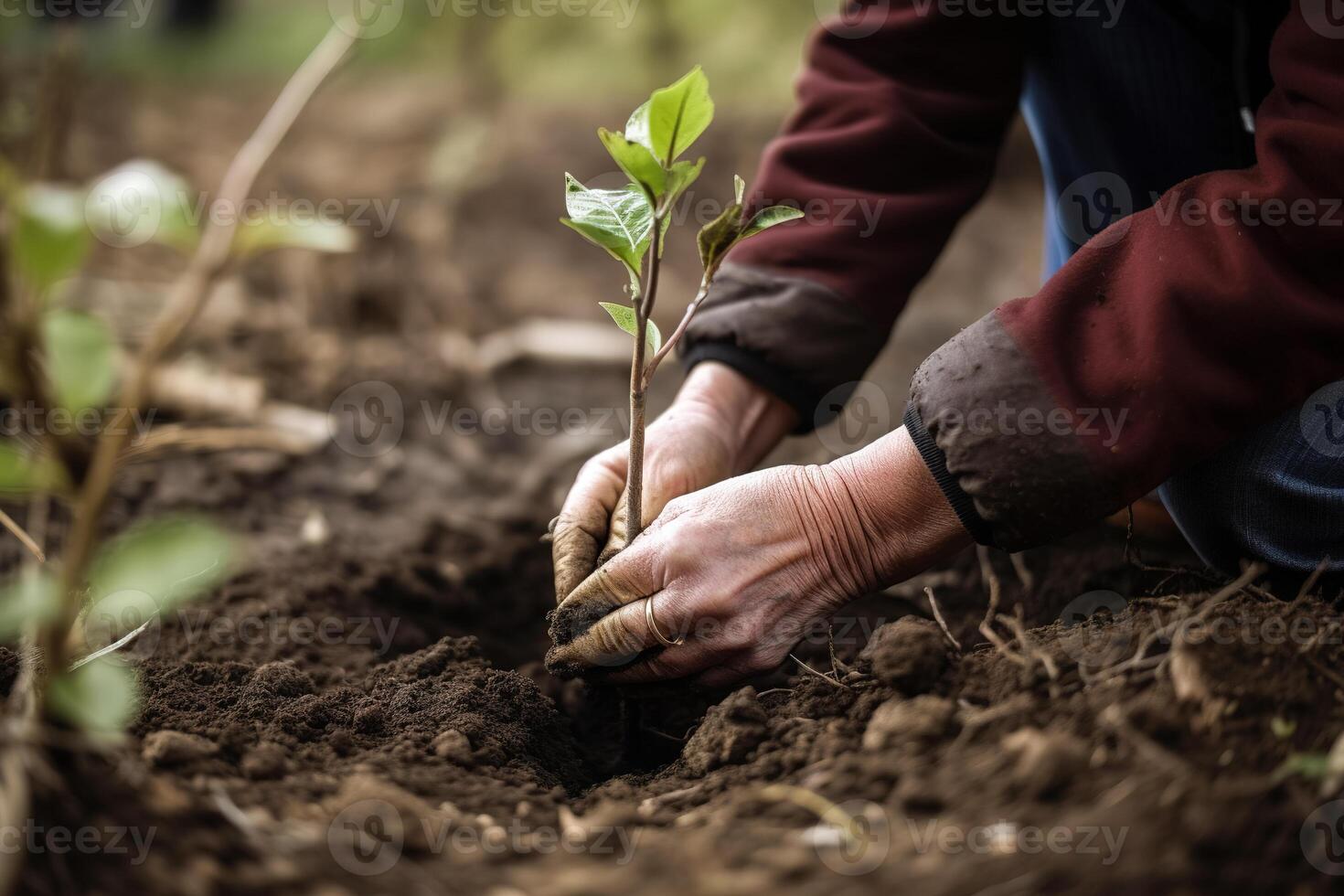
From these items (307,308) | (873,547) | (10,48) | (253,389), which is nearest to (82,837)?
(873,547)

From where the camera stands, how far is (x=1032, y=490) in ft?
3.80

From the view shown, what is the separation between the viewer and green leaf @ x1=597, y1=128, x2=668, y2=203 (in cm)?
105

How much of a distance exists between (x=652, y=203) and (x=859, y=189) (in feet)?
2.43

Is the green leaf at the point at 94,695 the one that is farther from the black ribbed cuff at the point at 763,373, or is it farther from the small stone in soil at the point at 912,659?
the black ribbed cuff at the point at 763,373

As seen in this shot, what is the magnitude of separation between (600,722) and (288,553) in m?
0.80

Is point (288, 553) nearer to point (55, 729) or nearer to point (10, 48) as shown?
point (55, 729)

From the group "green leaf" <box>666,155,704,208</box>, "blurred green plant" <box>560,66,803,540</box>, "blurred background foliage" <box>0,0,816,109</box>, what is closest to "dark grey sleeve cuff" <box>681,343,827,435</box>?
"blurred green plant" <box>560,66,803,540</box>

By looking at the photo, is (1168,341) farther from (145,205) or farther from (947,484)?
(145,205)

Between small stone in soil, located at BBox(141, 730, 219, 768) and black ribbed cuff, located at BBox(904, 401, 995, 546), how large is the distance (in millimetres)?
933

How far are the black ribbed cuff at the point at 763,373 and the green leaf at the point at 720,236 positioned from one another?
1.57 ft

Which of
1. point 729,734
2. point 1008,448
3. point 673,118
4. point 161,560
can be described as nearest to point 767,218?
point 673,118

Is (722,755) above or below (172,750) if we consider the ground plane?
below

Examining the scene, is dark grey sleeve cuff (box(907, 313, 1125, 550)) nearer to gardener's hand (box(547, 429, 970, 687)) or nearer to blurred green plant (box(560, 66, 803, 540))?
gardener's hand (box(547, 429, 970, 687))

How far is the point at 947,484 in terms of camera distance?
48.2 inches
